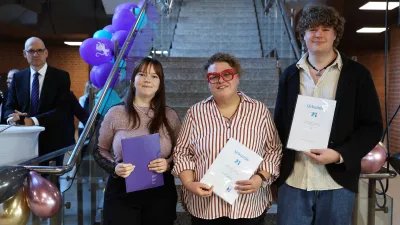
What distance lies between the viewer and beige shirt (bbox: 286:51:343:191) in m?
1.81

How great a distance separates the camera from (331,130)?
1.78m

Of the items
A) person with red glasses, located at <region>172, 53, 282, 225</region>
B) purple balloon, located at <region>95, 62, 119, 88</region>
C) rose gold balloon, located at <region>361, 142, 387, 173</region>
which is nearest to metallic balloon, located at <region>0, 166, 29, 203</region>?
person with red glasses, located at <region>172, 53, 282, 225</region>

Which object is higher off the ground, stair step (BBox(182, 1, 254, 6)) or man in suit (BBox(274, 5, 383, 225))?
stair step (BBox(182, 1, 254, 6))

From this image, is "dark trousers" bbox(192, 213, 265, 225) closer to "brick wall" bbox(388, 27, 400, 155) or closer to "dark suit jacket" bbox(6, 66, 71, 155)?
"dark suit jacket" bbox(6, 66, 71, 155)

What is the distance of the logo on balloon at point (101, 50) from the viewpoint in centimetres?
507

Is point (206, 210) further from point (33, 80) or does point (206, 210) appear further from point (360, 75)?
point (33, 80)

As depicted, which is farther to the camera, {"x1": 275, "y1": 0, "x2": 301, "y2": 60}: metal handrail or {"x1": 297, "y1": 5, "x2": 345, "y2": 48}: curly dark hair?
{"x1": 275, "y1": 0, "x2": 301, "y2": 60}: metal handrail

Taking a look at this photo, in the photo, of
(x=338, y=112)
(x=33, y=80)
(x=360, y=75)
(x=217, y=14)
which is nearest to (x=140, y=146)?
(x=338, y=112)

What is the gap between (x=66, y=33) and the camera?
10.1m

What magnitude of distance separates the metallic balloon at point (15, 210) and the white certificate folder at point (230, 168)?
84cm

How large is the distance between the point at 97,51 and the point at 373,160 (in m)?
3.90

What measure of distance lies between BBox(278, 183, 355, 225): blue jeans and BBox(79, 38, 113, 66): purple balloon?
380 cm

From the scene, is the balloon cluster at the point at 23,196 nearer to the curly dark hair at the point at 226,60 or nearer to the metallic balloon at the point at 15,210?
the metallic balloon at the point at 15,210

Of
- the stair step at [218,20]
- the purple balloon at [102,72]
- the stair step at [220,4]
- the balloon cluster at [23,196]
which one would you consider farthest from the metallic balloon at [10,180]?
the stair step at [220,4]
